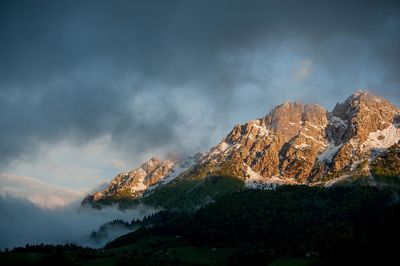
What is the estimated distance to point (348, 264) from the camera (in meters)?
177

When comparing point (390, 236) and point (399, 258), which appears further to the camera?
point (390, 236)

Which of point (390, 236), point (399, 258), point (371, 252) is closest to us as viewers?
point (399, 258)

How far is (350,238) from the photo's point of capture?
194 meters

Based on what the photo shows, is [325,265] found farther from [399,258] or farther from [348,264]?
[399,258]

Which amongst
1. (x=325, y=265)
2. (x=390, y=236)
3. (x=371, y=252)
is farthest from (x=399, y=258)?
(x=325, y=265)

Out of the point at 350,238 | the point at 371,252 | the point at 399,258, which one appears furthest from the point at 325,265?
the point at 399,258

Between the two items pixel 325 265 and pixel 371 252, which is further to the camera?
pixel 325 265

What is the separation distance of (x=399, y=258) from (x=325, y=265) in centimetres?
3980

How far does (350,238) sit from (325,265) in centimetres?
1515

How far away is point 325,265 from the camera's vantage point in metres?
192

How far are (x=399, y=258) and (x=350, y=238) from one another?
37.3 metres

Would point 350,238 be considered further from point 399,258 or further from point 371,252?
point 399,258

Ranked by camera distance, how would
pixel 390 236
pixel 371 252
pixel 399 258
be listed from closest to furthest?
pixel 399 258, pixel 371 252, pixel 390 236

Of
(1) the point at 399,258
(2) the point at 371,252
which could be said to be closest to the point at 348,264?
(2) the point at 371,252
